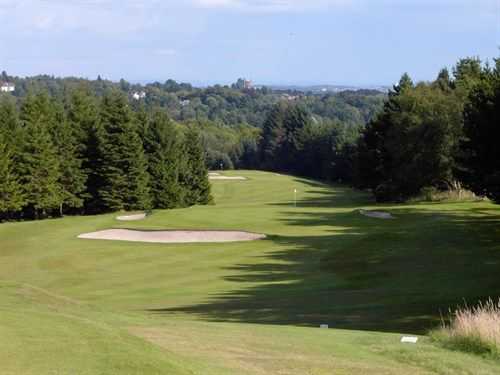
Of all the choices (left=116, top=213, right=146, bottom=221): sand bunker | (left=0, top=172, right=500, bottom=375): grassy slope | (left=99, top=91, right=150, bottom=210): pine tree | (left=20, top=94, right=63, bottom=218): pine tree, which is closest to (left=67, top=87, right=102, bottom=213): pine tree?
(left=99, top=91, right=150, bottom=210): pine tree

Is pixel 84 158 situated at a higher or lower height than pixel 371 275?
higher

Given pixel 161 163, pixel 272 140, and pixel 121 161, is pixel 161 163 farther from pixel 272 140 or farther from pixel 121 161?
pixel 272 140

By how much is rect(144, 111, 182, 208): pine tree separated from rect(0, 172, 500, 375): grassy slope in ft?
74.4

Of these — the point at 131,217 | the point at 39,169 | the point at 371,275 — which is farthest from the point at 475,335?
the point at 39,169

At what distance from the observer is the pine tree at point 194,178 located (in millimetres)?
78375

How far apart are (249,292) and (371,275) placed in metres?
4.48

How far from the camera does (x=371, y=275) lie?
25797 mm

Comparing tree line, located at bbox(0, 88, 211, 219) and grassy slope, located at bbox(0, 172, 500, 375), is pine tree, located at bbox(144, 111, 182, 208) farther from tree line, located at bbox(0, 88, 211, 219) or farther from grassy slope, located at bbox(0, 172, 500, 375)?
grassy slope, located at bbox(0, 172, 500, 375)

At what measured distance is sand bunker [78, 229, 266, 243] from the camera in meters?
37.3

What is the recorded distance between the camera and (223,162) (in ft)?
526

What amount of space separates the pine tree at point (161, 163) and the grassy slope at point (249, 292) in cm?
2267

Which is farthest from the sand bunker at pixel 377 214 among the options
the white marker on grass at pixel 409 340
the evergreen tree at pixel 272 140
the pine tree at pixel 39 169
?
the evergreen tree at pixel 272 140

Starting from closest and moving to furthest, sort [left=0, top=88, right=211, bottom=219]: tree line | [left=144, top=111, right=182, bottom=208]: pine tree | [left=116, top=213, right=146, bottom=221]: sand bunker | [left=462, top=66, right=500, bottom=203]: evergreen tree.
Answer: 1. [left=462, top=66, right=500, bottom=203]: evergreen tree
2. [left=116, top=213, right=146, bottom=221]: sand bunker
3. [left=0, top=88, right=211, bottom=219]: tree line
4. [left=144, top=111, right=182, bottom=208]: pine tree

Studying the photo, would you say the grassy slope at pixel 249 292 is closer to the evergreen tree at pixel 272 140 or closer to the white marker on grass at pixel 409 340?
the white marker on grass at pixel 409 340
